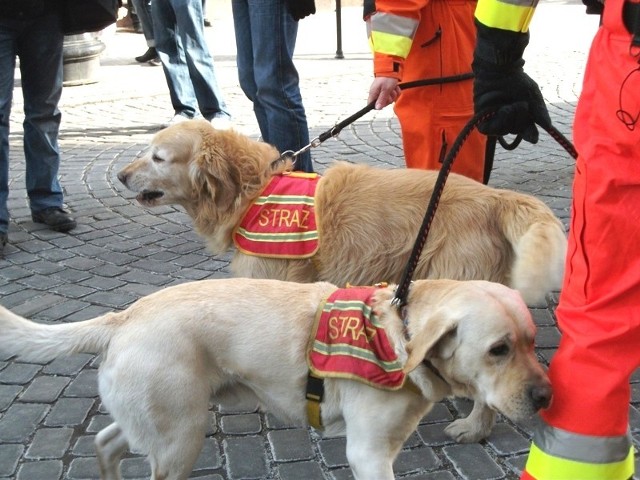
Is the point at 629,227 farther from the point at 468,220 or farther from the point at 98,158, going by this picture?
the point at 98,158

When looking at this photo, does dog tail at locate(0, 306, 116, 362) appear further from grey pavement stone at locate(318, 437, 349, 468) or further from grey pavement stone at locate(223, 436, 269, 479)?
grey pavement stone at locate(318, 437, 349, 468)

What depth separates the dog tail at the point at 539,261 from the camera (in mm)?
3295

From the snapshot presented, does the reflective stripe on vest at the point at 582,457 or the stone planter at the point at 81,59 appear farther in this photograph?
the stone planter at the point at 81,59

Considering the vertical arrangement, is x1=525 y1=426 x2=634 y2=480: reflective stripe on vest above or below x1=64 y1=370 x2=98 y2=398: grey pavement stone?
above

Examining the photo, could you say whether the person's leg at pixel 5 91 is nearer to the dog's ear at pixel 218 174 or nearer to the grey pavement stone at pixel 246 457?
the dog's ear at pixel 218 174

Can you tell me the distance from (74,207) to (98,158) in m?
1.61

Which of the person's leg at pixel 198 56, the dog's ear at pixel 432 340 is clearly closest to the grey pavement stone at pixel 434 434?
the dog's ear at pixel 432 340

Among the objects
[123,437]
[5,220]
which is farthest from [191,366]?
[5,220]

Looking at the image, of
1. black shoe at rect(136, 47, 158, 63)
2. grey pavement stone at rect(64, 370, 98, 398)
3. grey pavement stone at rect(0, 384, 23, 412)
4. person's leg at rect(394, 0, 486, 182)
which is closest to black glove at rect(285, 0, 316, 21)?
person's leg at rect(394, 0, 486, 182)

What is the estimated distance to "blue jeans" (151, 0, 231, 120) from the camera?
26.3ft

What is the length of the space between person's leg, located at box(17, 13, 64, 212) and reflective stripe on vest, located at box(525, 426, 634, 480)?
4734 mm

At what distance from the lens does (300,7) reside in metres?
5.30

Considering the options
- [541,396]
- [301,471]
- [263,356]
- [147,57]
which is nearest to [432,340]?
[541,396]

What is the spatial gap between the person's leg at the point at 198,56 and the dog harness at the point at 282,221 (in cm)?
422
